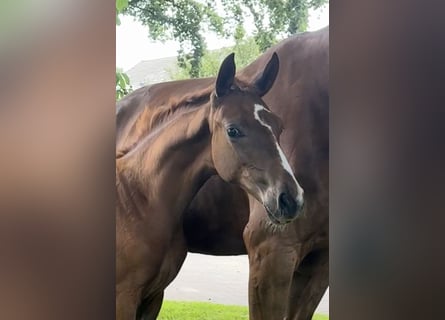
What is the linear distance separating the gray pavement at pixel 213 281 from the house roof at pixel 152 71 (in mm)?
588

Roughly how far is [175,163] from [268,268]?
18.2 inches

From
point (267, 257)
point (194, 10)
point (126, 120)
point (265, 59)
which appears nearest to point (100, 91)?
point (126, 120)

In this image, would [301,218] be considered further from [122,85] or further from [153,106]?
[122,85]

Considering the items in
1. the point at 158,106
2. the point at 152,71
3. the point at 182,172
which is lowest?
the point at 182,172

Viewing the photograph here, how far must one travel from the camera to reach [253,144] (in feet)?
5.81

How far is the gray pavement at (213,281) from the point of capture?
5.93 feet

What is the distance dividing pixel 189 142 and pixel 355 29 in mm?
640

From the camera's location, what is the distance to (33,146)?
1830 millimetres

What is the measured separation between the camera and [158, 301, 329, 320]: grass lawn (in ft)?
5.99

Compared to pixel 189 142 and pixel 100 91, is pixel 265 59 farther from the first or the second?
pixel 100 91

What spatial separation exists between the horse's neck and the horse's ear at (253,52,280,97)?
19cm

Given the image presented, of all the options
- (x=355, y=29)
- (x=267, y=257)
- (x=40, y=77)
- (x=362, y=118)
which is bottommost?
(x=267, y=257)

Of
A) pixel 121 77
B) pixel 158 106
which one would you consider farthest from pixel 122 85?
pixel 158 106

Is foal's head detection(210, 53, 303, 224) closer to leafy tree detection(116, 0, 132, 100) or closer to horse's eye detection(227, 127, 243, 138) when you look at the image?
horse's eye detection(227, 127, 243, 138)
